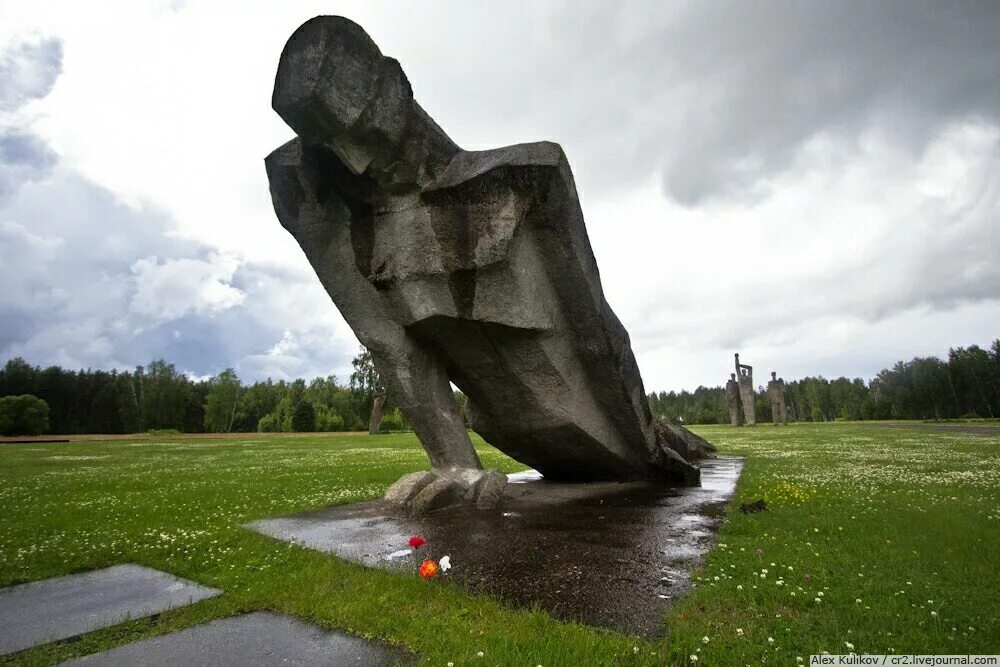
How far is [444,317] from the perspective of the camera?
Result: 8250 millimetres

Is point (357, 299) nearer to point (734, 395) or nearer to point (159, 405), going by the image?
point (734, 395)

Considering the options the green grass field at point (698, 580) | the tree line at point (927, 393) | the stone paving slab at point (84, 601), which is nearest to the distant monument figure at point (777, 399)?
the tree line at point (927, 393)

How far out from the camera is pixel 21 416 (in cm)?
5875

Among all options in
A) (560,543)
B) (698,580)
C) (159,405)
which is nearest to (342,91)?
(560,543)

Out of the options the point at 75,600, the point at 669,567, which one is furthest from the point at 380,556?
the point at 669,567

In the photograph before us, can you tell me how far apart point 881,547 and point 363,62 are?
851 cm

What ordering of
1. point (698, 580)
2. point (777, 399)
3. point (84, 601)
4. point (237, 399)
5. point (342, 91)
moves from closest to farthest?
point (84, 601), point (698, 580), point (342, 91), point (777, 399), point (237, 399)

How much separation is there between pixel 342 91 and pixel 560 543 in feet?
20.6

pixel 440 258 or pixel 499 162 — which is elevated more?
pixel 499 162

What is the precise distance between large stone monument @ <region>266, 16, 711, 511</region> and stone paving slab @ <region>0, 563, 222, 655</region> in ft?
12.0

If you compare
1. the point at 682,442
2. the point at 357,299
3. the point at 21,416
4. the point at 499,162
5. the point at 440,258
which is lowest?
the point at 682,442

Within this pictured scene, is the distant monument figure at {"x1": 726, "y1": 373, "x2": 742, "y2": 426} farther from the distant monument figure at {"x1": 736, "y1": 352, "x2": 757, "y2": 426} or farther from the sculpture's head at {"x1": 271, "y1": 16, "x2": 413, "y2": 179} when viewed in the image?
the sculpture's head at {"x1": 271, "y1": 16, "x2": 413, "y2": 179}

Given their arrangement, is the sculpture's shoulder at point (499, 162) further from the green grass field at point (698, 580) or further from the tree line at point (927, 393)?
the tree line at point (927, 393)

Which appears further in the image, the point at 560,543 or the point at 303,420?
the point at 303,420
